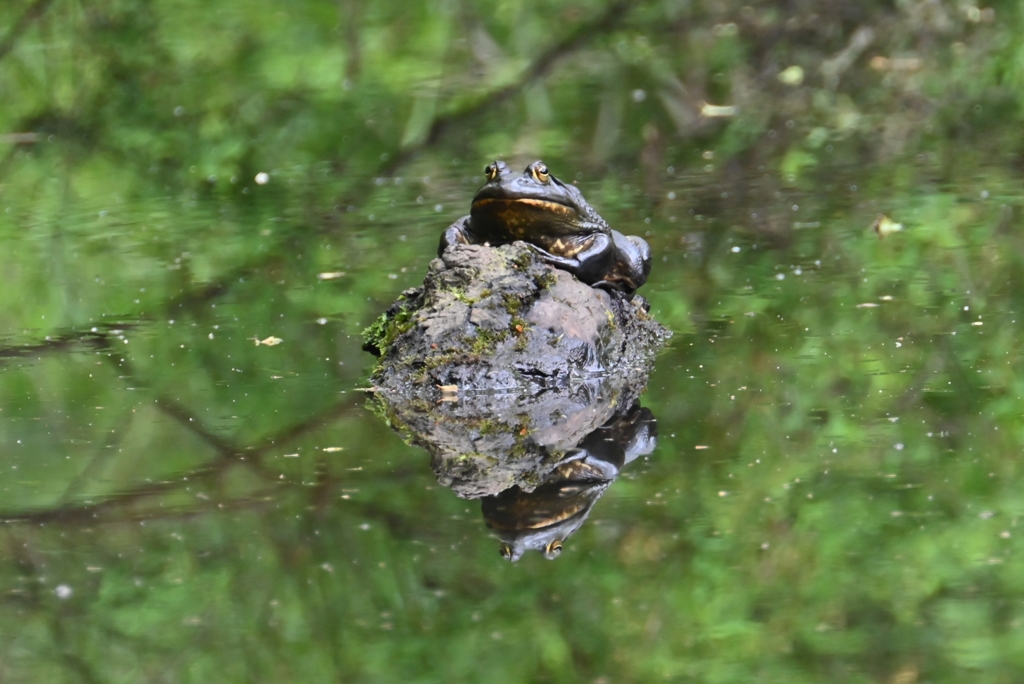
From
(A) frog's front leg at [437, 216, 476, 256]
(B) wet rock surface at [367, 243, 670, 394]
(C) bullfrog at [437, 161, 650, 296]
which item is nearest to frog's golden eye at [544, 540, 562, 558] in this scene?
(B) wet rock surface at [367, 243, 670, 394]

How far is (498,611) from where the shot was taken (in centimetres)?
377

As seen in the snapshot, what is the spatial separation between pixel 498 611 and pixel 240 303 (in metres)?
4.65

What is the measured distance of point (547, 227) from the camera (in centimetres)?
635

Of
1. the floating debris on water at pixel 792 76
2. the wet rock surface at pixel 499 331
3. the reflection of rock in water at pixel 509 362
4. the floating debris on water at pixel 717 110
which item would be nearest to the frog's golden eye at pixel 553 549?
the reflection of rock in water at pixel 509 362

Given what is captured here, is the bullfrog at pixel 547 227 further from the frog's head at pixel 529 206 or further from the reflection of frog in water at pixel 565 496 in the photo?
the reflection of frog in water at pixel 565 496

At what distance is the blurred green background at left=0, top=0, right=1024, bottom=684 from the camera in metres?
3.70

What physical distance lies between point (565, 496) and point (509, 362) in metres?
1.45

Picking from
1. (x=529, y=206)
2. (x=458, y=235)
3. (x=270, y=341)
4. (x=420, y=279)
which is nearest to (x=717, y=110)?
(x=420, y=279)

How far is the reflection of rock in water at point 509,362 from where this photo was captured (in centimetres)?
507

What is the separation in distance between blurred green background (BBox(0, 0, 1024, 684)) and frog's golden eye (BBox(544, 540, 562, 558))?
0.11 m

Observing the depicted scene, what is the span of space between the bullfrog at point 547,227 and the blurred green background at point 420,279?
0.55 metres

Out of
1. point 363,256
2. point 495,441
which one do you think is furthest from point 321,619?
point 363,256

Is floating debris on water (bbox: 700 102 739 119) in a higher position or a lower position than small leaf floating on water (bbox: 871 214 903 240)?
lower

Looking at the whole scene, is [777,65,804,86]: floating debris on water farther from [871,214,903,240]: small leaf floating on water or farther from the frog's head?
the frog's head
